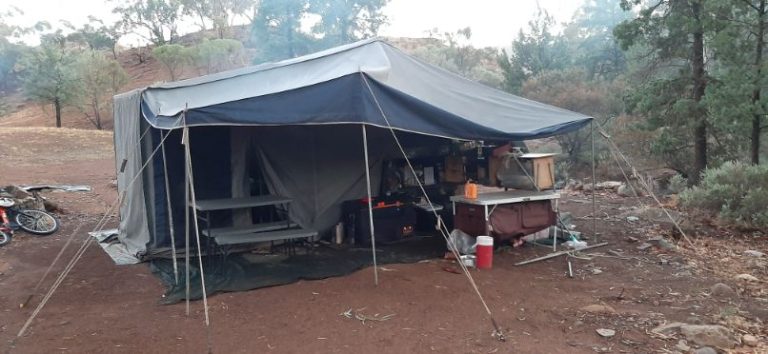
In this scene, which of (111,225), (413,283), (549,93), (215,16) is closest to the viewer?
(413,283)

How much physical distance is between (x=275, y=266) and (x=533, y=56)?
1727cm

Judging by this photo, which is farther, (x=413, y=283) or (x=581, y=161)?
(x=581, y=161)

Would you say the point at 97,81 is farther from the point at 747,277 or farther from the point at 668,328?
the point at 668,328

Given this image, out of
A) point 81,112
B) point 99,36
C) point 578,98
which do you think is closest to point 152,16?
point 99,36

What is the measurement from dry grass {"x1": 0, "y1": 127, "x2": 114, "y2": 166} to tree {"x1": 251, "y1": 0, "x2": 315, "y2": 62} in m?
9.11

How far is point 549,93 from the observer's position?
53.8ft

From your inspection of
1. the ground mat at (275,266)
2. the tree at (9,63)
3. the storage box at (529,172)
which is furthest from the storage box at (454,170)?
the tree at (9,63)

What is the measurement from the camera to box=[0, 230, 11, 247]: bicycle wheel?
6.75m

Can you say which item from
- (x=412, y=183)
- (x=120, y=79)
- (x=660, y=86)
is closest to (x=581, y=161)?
(x=660, y=86)

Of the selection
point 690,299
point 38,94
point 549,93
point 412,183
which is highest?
point 38,94

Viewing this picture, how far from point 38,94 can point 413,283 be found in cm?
2580

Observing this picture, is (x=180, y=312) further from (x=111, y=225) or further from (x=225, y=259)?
(x=111, y=225)

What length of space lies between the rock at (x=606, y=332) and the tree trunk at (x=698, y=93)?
6.85 m

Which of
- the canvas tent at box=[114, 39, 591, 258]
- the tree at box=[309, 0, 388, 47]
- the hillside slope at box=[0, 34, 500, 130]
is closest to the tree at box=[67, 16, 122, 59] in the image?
the hillside slope at box=[0, 34, 500, 130]
